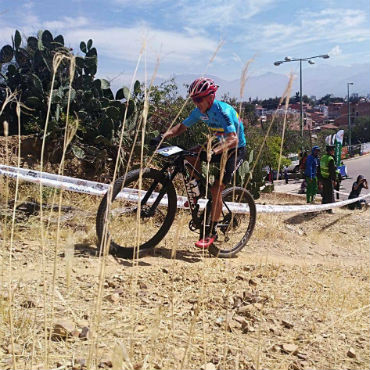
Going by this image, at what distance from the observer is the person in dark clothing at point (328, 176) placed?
964 centimetres

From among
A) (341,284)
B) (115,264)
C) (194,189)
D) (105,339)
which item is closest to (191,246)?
(194,189)

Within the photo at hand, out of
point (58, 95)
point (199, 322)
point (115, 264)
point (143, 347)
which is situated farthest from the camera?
point (58, 95)

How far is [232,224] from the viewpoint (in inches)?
187

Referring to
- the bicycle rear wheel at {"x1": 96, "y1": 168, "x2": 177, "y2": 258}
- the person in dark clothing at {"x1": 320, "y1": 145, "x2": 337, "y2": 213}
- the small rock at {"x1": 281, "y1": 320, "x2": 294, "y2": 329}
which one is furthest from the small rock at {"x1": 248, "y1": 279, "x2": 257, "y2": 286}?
the person in dark clothing at {"x1": 320, "y1": 145, "x2": 337, "y2": 213}

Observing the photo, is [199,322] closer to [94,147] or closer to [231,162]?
[231,162]

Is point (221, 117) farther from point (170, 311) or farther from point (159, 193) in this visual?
point (170, 311)

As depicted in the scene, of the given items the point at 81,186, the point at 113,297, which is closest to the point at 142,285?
the point at 113,297

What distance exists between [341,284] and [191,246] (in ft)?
5.88

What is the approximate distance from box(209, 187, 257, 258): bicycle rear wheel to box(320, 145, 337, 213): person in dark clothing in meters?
4.48

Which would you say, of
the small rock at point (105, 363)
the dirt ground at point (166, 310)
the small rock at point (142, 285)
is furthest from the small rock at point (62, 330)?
the small rock at point (142, 285)

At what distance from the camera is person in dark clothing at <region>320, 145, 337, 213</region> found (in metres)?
9.64

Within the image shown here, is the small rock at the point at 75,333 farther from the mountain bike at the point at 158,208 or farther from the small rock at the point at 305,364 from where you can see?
the mountain bike at the point at 158,208

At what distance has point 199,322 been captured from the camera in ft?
8.29

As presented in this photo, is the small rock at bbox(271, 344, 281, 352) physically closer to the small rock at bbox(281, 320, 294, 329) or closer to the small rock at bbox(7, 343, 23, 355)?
the small rock at bbox(281, 320, 294, 329)
